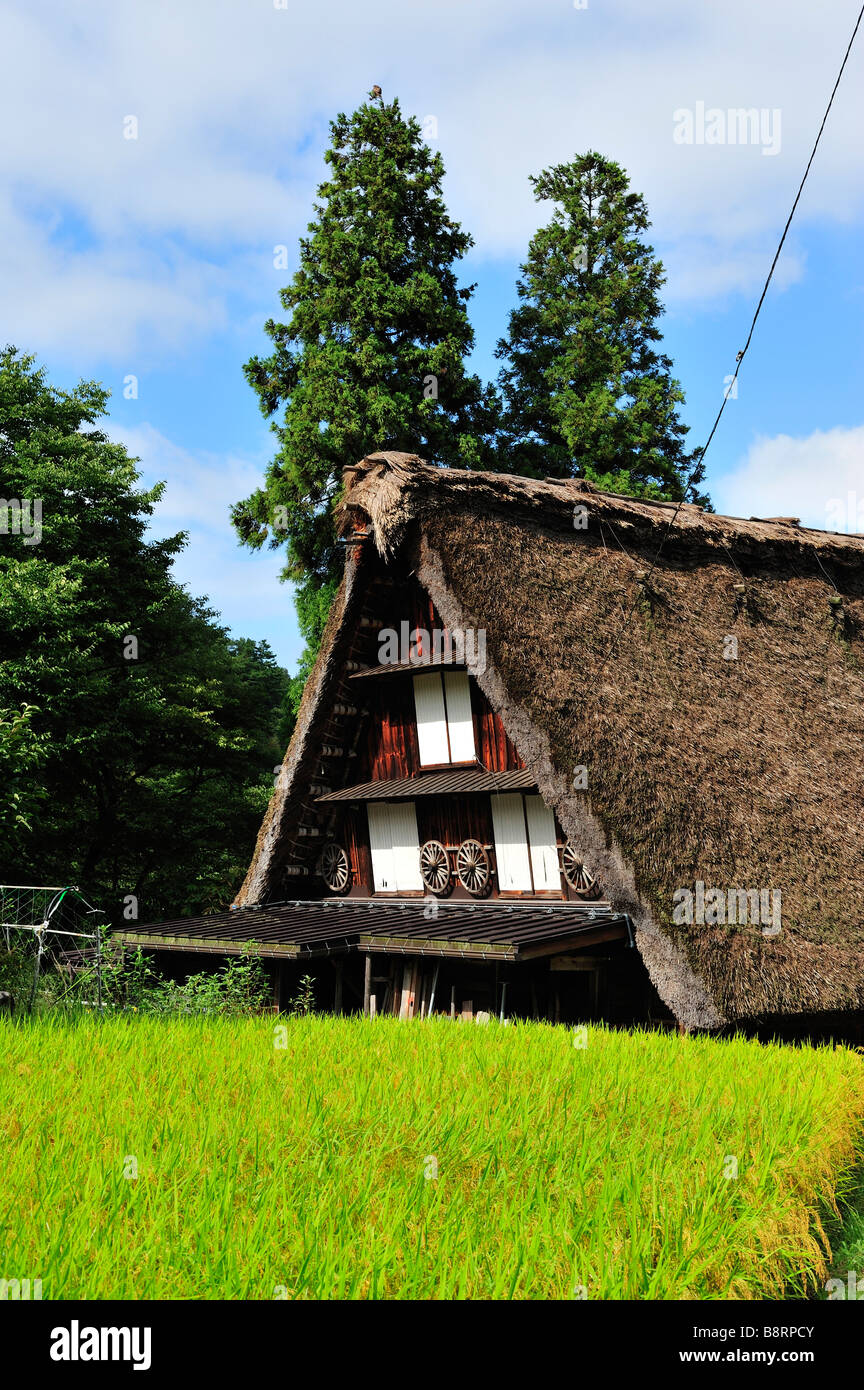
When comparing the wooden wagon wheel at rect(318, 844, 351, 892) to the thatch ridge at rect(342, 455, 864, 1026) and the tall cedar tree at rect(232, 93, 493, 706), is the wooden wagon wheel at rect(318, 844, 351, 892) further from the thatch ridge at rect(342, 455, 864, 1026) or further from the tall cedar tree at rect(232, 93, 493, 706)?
the tall cedar tree at rect(232, 93, 493, 706)

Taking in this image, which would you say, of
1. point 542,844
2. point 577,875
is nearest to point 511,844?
point 542,844

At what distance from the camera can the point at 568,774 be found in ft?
31.5

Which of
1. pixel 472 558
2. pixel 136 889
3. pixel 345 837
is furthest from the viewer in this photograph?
pixel 136 889

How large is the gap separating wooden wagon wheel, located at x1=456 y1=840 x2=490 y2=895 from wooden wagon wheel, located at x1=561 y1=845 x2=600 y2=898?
3.89ft

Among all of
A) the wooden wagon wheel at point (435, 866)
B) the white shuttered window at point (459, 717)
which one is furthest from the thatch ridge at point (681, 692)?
the wooden wagon wheel at point (435, 866)

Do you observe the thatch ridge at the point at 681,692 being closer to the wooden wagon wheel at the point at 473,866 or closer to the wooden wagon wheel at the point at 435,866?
the wooden wagon wheel at the point at 473,866

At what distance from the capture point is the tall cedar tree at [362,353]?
20219 mm

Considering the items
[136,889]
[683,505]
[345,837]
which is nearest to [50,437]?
[136,889]

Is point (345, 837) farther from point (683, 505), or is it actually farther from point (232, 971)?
point (683, 505)

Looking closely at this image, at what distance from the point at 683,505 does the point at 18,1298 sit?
13087 mm

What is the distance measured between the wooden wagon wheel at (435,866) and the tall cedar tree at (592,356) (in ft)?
41.9

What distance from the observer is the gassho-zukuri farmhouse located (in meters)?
9.03

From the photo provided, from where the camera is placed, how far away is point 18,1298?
10.5 feet

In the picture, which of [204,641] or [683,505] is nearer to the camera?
[683,505]
